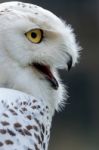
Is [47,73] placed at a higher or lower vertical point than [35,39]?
lower

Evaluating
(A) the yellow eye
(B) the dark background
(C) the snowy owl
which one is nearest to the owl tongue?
(C) the snowy owl

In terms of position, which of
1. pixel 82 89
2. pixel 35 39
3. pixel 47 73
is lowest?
pixel 47 73

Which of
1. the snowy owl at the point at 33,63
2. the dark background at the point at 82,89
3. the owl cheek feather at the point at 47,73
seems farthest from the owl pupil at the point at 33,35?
the dark background at the point at 82,89

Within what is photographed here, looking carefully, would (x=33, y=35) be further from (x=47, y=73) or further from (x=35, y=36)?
(x=47, y=73)

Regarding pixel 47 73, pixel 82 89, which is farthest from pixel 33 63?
pixel 82 89

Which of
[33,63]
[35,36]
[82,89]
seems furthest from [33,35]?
[82,89]

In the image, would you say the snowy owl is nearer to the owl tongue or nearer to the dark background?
the owl tongue

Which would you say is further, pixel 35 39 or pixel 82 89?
pixel 82 89
